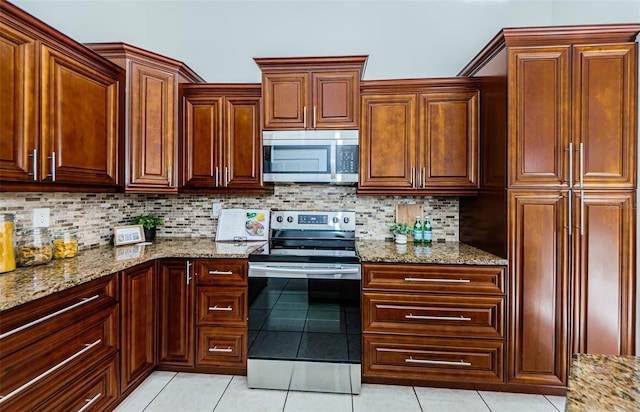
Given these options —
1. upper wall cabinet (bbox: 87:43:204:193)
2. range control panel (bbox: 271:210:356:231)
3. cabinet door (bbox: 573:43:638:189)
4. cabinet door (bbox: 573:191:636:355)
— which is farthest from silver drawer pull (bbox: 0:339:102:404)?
cabinet door (bbox: 573:43:638:189)

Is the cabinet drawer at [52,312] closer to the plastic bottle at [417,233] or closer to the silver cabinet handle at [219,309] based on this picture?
the silver cabinet handle at [219,309]

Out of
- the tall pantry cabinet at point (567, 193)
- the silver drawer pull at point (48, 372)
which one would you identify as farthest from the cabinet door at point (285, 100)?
the silver drawer pull at point (48, 372)

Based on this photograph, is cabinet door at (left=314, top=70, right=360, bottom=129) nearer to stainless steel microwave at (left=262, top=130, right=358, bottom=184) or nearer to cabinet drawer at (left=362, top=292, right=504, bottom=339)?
stainless steel microwave at (left=262, top=130, right=358, bottom=184)

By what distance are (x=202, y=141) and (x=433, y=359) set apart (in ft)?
7.71

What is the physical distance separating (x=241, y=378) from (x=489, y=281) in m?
1.81

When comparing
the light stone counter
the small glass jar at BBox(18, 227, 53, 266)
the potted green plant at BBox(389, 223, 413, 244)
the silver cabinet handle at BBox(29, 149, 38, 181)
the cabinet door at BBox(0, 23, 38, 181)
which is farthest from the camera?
the potted green plant at BBox(389, 223, 413, 244)

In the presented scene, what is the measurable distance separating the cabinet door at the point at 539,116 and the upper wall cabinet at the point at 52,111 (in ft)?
8.63

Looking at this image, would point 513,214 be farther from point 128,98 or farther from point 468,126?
point 128,98

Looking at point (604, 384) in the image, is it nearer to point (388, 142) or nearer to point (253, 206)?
point (388, 142)

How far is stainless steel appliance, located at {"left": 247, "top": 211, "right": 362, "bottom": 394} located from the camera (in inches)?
79.2

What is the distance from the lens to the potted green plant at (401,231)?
256 centimetres

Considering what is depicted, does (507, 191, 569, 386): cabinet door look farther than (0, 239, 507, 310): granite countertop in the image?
Yes

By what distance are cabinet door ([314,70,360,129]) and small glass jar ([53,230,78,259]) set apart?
1768mm

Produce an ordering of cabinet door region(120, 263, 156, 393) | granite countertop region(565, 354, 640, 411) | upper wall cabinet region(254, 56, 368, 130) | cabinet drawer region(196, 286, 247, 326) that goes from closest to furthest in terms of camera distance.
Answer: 1. granite countertop region(565, 354, 640, 411)
2. cabinet door region(120, 263, 156, 393)
3. cabinet drawer region(196, 286, 247, 326)
4. upper wall cabinet region(254, 56, 368, 130)
